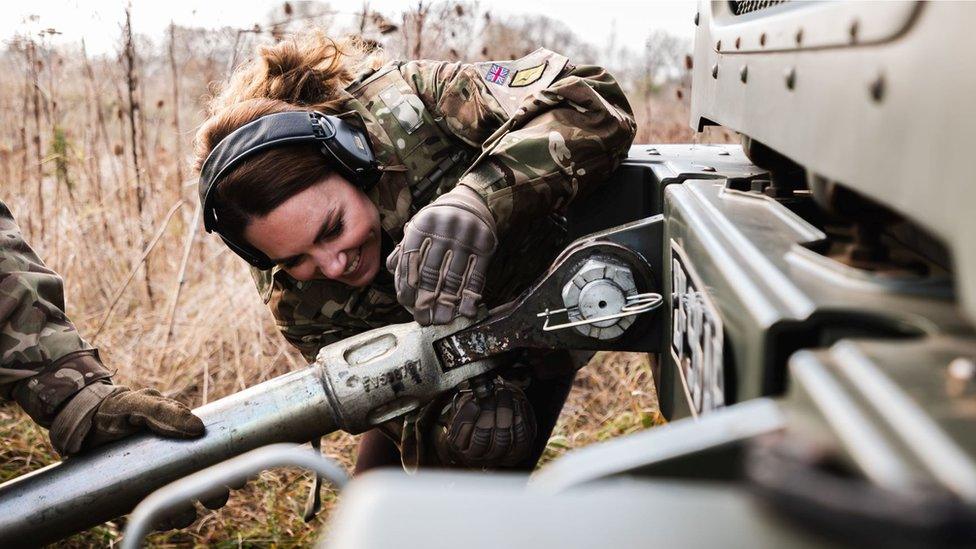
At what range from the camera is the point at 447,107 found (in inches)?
90.7

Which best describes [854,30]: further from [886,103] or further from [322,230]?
[322,230]

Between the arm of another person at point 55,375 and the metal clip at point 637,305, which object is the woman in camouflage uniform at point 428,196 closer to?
the metal clip at point 637,305

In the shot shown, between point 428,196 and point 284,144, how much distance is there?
0.47 m

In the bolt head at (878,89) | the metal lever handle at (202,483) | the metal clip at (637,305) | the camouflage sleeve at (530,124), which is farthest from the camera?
the camouflage sleeve at (530,124)

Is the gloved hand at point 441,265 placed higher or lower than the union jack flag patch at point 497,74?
lower

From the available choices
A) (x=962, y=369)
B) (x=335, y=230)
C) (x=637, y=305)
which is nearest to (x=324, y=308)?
(x=335, y=230)

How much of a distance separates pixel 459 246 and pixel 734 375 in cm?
88

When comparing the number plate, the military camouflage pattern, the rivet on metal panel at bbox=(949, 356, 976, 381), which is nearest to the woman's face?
the military camouflage pattern

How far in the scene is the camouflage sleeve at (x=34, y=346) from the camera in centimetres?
193

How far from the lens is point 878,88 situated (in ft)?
2.31

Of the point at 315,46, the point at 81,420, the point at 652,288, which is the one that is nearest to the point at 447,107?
the point at 315,46

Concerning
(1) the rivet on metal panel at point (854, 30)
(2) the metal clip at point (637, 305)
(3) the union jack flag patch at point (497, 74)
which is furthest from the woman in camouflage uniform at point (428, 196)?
(1) the rivet on metal panel at point (854, 30)

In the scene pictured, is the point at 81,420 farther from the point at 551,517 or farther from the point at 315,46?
the point at 551,517

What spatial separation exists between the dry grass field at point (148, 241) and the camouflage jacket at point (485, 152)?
1020mm
